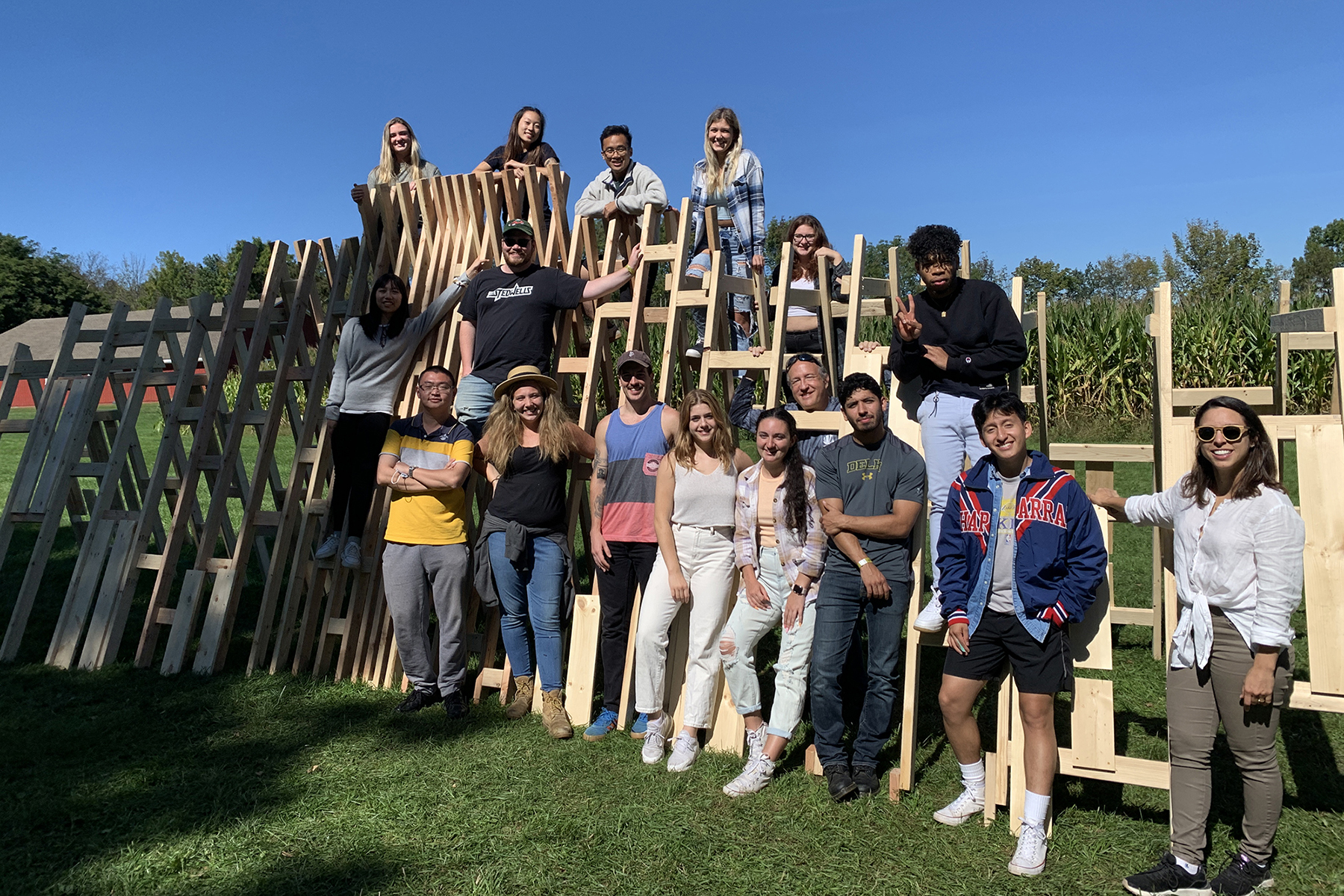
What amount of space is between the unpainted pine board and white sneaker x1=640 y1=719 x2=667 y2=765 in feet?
8.79

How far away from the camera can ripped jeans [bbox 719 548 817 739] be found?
4.14 metres

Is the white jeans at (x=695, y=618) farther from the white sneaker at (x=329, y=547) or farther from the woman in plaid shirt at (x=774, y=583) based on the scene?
the white sneaker at (x=329, y=547)

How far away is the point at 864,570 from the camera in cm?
397

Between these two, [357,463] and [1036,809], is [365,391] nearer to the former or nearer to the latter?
[357,463]

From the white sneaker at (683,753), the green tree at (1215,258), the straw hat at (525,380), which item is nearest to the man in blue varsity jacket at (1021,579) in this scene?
the white sneaker at (683,753)

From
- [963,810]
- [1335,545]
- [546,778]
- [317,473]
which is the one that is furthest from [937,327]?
[317,473]

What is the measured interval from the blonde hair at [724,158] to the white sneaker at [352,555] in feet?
10.4

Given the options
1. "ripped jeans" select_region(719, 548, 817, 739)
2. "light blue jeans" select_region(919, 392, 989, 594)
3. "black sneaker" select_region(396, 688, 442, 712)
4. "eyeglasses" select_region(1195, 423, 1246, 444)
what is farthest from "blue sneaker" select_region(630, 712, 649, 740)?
"eyeglasses" select_region(1195, 423, 1246, 444)

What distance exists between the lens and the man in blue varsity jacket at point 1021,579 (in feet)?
11.3

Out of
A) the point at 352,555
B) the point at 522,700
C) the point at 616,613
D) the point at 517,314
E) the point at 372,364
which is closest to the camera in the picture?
the point at 616,613

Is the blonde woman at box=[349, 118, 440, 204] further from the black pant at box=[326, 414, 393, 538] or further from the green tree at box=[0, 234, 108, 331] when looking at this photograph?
the green tree at box=[0, 234, 108, 331]

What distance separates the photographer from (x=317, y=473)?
6055mm

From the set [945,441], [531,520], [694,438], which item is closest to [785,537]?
[694,438]

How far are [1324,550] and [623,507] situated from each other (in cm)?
295
